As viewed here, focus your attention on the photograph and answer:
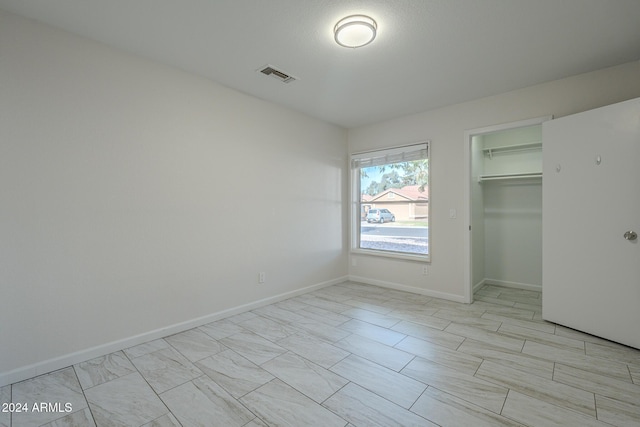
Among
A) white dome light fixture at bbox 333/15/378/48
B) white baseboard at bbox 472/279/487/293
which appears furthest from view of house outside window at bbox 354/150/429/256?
white dome light fixture at bbox 333/15/378/48

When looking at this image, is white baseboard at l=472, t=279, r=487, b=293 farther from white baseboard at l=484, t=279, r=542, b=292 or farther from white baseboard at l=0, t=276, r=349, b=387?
white baseboard at l=0, t=276, r=349, b=387

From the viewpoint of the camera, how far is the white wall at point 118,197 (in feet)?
6.50

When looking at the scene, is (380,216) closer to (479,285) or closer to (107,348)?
(479,285)

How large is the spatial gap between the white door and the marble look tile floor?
9.9 inches

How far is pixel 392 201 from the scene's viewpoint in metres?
4.42

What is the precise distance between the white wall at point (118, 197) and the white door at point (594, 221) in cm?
302

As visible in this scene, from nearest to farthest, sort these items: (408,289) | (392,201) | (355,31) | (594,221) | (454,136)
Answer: (355,31) < (594,221) < (454,136) < (408,289) < (392,201)

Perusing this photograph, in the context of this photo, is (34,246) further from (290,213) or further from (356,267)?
(356,267)

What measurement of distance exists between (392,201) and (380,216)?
0.32 metres

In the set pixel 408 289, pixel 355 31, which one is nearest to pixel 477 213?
pixel 408 289

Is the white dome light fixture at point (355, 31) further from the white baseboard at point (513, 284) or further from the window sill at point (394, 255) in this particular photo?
the white baseboard at point (513, 284)

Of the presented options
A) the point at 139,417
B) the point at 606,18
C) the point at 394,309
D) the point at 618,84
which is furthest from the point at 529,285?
the point at 139,417

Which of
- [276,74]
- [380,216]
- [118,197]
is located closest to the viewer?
[118,197]

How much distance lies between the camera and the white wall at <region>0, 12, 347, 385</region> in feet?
6.50
